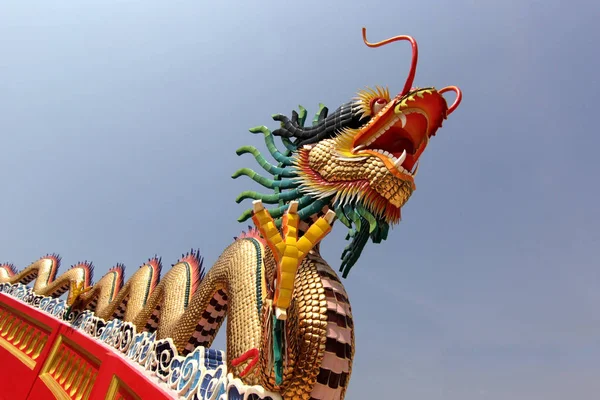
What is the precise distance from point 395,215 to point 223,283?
2.21m

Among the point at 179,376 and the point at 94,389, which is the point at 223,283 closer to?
the point at 179,376

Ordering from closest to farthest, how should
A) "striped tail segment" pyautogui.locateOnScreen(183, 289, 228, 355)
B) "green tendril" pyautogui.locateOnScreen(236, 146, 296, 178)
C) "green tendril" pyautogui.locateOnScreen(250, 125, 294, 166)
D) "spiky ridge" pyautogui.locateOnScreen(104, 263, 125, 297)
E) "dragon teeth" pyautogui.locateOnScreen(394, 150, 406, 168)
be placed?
"dragon teeth" pyautogui.locateOnScreen(394, 150, 406, 168) < "green tendril" pyautogui.locateOnScreen(236, 146, 296, 178) < "green tendril" pyautogui.locateOnScreen(250, 125, 294, 166) < "striped tail segment" pyautogui.locateOnScreen(183, 289, 228, 355) < "spiky ridge" pyautogui.locateOnScreen(104, 263, 125, 297)

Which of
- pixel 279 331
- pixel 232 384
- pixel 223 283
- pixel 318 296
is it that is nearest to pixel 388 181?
pixel 318 296

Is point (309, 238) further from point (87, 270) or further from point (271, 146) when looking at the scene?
point (87, 270)

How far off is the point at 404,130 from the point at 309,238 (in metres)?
1.28

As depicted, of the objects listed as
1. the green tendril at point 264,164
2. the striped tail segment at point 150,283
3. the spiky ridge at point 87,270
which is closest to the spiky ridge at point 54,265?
the spiky ridge at point 87,270

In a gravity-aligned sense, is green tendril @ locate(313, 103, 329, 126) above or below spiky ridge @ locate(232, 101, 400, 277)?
above

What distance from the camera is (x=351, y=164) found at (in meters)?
3.07

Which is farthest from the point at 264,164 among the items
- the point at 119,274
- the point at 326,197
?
the point at 119,274

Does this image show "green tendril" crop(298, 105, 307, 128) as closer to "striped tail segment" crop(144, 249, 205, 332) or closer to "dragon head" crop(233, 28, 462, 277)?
"dragon head" crop(233, 28, 462, 277)

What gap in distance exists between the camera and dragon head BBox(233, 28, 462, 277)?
293 centimetres

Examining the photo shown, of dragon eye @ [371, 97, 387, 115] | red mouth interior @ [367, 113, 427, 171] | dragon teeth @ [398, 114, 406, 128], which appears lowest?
red mouth interior @ [367, 113, 427, 171]

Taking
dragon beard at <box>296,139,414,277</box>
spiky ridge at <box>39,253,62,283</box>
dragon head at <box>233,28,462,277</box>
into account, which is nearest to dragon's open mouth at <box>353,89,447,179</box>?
dragon head at <box>233,28,462,277</box>

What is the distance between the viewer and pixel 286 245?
2.29 meters
